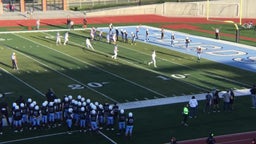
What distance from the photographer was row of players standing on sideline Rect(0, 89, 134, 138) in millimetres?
18797

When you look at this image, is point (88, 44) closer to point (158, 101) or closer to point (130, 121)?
point (158, 101)

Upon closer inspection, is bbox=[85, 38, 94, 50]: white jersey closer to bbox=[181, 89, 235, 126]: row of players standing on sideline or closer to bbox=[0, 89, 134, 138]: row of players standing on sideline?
bbox=[181, 89, 235, 126]: row of players standing on sideline

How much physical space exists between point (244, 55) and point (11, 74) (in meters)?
16.3

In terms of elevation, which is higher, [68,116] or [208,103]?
[68,116]

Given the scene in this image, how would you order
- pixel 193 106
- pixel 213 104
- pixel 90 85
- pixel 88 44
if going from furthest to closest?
pixel 88 44, pixel 90 85, pixel 213 104, pixel 193 106

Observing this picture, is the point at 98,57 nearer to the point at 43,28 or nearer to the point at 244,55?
the point at 244,55

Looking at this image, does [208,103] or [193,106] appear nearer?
[193,106]

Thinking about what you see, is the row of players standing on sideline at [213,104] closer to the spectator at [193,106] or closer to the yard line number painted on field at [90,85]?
the spectator at [193,106]

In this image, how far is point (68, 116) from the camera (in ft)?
62.1

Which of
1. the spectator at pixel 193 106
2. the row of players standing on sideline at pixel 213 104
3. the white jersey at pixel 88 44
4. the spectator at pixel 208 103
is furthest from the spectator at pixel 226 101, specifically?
the white jersey at pixel 88 44

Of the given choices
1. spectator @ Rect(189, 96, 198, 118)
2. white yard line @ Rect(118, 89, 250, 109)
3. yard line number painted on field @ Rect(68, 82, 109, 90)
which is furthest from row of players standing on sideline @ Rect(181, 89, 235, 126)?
yard line number painted on field @ Rect(68, 82, 109, 90)

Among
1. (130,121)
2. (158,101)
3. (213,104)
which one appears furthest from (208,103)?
(130,121)

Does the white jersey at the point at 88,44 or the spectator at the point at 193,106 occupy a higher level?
the white jersey at the point at 88,44

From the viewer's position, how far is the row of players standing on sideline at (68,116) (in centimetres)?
1880
